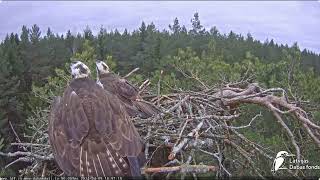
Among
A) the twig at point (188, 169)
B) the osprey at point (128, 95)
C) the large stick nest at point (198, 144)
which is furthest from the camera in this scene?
the osprey at point (128, 95)

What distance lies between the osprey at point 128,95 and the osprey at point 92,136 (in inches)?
28.1

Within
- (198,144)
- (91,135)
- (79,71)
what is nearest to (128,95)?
(79,71)

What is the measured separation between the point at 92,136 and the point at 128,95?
1.52m

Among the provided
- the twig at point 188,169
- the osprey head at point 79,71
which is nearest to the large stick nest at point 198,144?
the twig at point 188,169

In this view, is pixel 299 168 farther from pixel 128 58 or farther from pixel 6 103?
pixel 128 58

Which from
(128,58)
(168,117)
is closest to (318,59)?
(128,58)

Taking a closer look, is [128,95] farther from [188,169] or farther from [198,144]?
[188,169]

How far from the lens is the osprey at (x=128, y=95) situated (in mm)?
4906

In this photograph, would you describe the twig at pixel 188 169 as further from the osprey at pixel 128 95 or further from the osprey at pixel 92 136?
the osprey at pixel 128 95

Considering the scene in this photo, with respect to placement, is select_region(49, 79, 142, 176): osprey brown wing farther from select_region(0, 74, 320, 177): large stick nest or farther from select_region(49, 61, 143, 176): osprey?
select_region(0, 74, 320, 177): large stick nest

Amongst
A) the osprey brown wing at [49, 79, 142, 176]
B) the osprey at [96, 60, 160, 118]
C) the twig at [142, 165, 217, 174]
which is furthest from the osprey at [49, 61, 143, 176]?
the osprey at [96, 60, 160, 118]

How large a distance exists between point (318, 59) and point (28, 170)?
33607mm

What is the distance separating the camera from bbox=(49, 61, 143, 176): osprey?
3.61 meters

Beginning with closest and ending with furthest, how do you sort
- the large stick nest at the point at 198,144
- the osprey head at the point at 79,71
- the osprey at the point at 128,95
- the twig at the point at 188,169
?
the twig at the point at 188,169 → the large stick nest at the point at 198,144 → the osprey head at the point at 79,71 → the osprey at the point at 128,95
